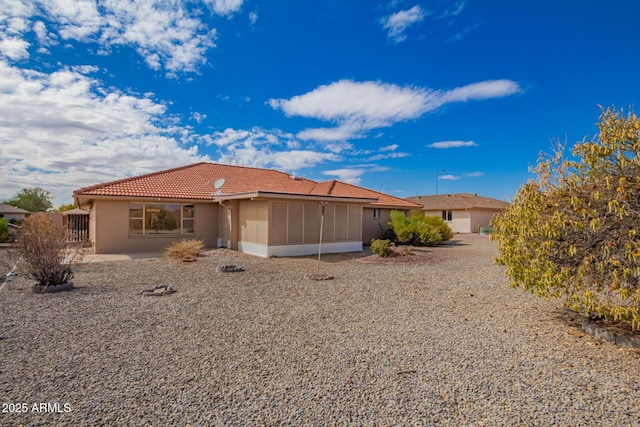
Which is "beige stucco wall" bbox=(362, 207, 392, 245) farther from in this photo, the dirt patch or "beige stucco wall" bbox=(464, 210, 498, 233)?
"beige stucco wall" bbox=(464, 210, 498, 233)

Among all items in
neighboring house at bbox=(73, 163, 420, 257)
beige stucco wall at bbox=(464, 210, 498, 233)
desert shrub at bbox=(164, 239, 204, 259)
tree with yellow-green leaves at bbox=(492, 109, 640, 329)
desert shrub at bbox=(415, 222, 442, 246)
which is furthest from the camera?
beige stucco wall at bbox=(464, 210, 498, 233)

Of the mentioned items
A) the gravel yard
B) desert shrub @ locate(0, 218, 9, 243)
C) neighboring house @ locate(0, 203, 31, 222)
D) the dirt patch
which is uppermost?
neighboring house @ locate(0, 203, 31, 222)

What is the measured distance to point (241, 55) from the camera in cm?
1426

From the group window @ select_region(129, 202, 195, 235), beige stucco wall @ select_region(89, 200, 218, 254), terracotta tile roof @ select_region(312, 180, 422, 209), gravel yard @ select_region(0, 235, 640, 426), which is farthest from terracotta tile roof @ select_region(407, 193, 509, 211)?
gravel yard @ select_region(0, 235, 640, 426)

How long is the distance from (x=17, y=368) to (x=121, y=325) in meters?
1.67

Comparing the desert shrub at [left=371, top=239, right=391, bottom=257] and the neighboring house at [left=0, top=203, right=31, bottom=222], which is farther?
the neighboring house at [left=0, top=203, right=31, bottom=222]

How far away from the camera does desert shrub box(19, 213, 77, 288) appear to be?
799 centimetres

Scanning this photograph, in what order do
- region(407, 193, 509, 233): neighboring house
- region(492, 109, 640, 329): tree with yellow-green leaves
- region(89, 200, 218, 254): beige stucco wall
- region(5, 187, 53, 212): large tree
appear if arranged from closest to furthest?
1. region(492, 109, 640, 329): tree with yellow-green leaves
2. region(89, 200, 218, 254): beige stucco wall
3. region(407, 193, 509, 233): neighboring house
4. region(5, 187, 53, 212): large tree

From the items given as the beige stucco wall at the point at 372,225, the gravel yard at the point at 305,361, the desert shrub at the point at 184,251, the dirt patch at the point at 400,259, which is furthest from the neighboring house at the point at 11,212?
the gravel yard at the point at 305,361

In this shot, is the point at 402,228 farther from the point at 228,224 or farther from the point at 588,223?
the point at 588,223

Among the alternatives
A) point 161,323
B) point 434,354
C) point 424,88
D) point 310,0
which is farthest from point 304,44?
point 434,354

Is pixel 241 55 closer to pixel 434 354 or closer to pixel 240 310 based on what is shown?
pixel 240 310

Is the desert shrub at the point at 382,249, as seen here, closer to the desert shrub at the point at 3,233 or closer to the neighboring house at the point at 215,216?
the neighboring house at the point at 215,216

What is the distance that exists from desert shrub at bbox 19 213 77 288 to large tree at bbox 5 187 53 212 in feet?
213
